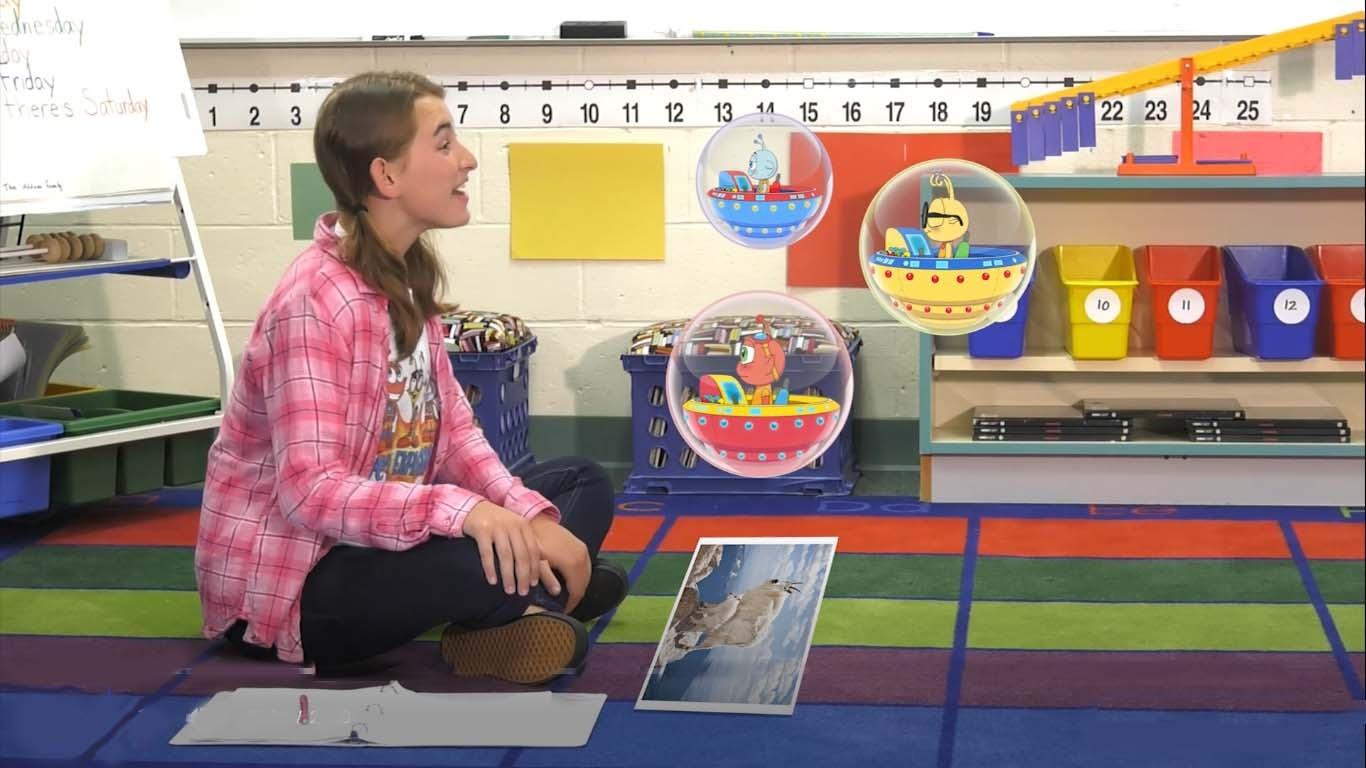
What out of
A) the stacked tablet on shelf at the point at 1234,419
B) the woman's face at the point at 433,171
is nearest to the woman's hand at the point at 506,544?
the woman's face at the point at 433,171

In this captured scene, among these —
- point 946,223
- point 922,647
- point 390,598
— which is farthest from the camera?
point 922,647

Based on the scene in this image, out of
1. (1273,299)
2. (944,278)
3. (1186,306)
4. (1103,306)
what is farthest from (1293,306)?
(944,278)

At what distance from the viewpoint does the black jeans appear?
2188 millimetres

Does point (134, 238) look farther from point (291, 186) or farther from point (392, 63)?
point (392, 63)

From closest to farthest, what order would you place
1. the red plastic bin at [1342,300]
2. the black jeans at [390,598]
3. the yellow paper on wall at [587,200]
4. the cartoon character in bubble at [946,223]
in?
1. the cartoon character in bubble at [946,223]
2. the black jeans at [390,598]
3. the red plastic bin at [1342,300]
4. the yellow paper on wall at [587,200]

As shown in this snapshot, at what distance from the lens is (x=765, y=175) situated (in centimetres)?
233

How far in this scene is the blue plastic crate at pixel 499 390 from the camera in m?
3.63

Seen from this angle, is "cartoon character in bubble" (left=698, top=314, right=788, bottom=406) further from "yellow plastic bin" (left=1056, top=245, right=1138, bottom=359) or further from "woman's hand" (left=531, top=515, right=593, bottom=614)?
"yellow plastic bin" (left=1056, top=245, right=1138, bottom=359)

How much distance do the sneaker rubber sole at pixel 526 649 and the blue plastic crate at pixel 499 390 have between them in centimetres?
124

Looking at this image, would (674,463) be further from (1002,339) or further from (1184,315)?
(1184,315)

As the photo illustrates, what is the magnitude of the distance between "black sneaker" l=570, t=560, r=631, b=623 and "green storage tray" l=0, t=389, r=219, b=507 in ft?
4.20

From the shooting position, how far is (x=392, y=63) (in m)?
3.84

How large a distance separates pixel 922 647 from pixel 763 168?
75 cm

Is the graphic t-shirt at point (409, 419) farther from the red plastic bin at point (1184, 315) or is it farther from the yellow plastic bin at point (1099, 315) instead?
the red plastic bin at point (1184, 315)
